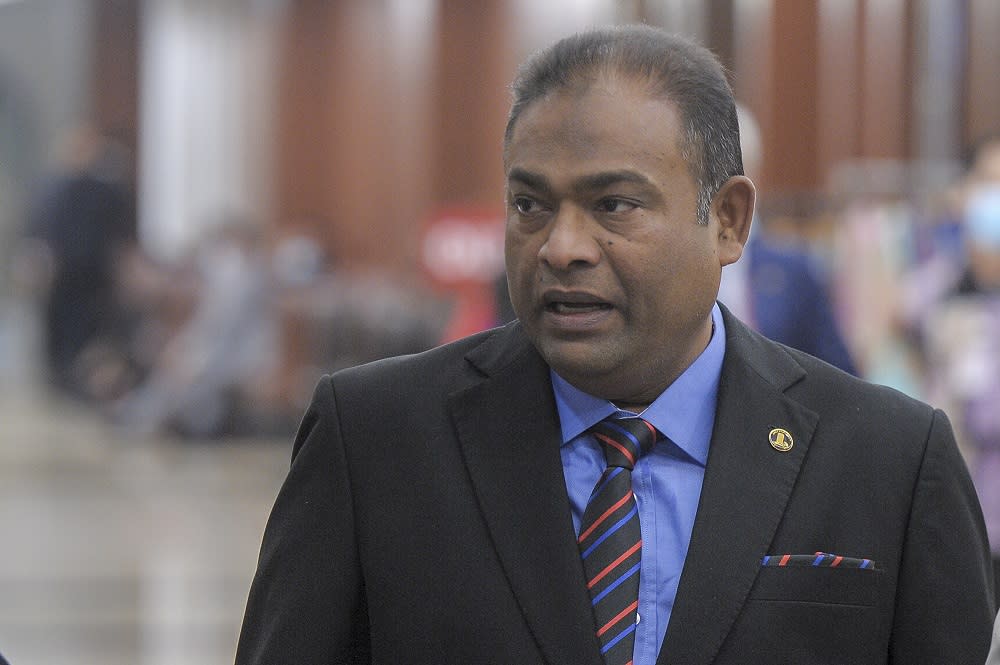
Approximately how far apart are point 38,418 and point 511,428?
1387 cm

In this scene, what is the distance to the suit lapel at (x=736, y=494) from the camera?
2059 mm

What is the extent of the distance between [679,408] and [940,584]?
0.39 m

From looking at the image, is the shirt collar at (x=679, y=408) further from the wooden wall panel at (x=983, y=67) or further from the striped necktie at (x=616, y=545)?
the wooden wall panel at (x=983, y=67)

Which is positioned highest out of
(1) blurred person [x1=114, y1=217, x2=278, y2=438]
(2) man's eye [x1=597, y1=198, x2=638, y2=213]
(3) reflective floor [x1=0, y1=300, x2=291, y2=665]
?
(2) man's eye [x1=597, y1=198, x2=638, y2=213]

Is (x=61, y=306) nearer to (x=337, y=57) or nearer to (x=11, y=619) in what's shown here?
(x=337, y=57)

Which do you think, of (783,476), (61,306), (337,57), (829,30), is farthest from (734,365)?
(337,57)

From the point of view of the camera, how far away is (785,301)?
5.17m

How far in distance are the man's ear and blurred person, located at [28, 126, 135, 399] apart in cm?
1327

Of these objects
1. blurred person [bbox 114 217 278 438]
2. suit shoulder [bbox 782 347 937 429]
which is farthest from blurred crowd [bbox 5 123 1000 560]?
suit shoulder [bbox 782 347 937 429]

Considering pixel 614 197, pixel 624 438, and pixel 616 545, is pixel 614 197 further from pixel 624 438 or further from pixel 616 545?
pixel 616 545

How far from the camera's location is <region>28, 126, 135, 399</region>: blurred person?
15.1 m

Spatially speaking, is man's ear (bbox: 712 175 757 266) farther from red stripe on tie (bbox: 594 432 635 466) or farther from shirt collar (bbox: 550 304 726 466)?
red stripe on tie (bbox: 594 432 635 466)

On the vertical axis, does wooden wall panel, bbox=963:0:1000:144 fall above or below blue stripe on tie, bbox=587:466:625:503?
above

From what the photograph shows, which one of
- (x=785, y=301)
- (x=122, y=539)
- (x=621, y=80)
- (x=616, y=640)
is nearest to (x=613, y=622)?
(x=616, y=640)
